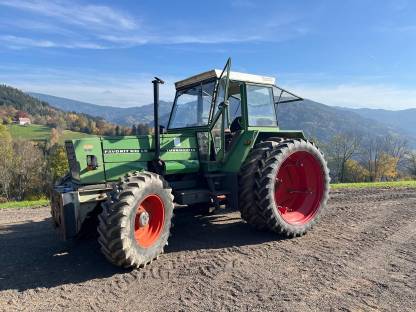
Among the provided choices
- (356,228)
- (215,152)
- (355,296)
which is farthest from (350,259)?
(215,152)

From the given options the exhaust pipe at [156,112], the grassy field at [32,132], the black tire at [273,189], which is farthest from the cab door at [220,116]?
the grassy field at [32,132]

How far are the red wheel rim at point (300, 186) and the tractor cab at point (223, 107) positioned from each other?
79 cm

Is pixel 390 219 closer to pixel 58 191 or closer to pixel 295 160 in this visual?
pixel 295 160

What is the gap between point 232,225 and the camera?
7129 millimetres

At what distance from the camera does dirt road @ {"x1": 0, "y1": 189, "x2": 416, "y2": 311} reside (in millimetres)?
3979

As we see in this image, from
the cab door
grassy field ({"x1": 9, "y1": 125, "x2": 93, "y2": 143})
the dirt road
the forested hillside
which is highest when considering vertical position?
the forested hillside

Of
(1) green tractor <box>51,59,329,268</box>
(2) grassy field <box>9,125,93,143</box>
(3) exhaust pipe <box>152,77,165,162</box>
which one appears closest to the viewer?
(1) green tractor <box>51,59,329,268</box>

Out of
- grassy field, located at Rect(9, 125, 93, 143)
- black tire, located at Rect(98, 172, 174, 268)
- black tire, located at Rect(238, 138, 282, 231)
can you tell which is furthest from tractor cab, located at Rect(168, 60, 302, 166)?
grassy field, located at Rect(9, 125, 93, 143)

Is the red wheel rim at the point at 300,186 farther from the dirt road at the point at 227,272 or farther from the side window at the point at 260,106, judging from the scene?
the side window at the point at 260,106

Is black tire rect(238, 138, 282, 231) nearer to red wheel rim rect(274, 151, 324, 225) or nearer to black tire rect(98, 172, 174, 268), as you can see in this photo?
red wheel rim rect(274, 151, 324, 225)

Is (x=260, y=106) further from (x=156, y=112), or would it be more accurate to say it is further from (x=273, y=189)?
(x=156, y=112)

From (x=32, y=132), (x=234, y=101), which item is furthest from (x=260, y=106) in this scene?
(x=32, y=132)

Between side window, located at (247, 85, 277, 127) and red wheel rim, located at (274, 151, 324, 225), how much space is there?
0.83 meters

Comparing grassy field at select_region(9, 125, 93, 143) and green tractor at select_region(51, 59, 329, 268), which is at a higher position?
grassy field at select_region(9, 125, 93, 143)
